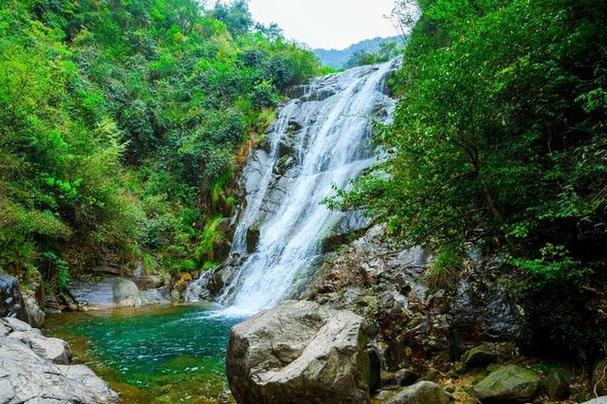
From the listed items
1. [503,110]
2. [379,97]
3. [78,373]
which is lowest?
[78,373]

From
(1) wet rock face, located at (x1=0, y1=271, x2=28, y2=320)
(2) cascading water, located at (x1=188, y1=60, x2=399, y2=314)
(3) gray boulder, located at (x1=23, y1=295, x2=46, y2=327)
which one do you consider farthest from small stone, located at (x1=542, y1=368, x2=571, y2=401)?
(3) gray boulder, located at (x1=23, y1=295, x2=46, y2=327)

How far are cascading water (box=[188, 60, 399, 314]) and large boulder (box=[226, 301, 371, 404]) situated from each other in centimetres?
A: 686

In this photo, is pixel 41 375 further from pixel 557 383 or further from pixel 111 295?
pixel 111 295

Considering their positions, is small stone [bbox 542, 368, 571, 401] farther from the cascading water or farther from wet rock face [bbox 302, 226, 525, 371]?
the cascading water

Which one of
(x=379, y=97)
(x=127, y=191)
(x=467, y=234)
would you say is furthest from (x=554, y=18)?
(x=127, y=191)

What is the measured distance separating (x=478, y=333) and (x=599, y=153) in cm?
308

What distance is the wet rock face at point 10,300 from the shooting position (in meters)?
8.52

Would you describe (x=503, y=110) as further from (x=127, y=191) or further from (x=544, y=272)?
(x=127, y=191)

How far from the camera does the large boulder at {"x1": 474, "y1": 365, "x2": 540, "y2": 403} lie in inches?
182

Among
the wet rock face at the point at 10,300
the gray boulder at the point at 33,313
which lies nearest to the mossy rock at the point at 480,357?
the wet rock face at the point at 10,300

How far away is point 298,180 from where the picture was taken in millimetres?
18016

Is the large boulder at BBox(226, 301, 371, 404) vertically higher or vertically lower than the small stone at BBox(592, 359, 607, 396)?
higher

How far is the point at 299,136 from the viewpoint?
67.0 feet

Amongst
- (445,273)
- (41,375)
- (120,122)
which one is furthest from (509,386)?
(120,122)
